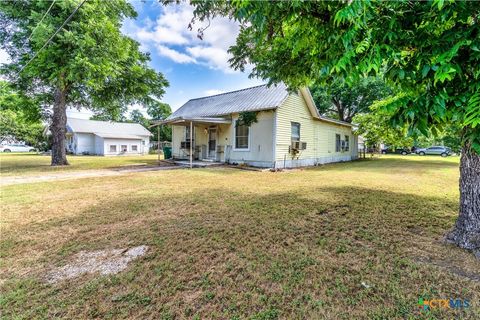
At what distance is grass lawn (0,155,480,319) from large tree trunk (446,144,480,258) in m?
0.24

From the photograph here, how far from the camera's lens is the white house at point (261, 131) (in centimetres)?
1202

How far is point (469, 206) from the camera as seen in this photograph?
3.08 meters

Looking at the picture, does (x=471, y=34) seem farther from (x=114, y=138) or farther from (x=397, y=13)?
(x=114, y=138)

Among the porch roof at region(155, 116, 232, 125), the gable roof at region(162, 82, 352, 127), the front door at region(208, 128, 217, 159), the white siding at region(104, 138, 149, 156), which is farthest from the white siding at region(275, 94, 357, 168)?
the white siding at region(104, 138, 149, 156)

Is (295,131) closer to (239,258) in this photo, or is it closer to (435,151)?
(239,258)

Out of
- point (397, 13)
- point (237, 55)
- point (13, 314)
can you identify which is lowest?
point (13, 314)

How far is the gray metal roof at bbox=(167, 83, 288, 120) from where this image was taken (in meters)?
12.1

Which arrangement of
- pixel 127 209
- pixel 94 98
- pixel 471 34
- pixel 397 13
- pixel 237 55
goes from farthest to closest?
1. pixel 94 98
2. pixel 237 55
3. pixel 127 209
4. pixel 397 13
5. pixel 471 34

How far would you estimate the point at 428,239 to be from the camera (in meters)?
3.33

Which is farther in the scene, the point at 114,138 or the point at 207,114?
the point at 114,138

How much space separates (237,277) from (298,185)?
5.55 metres

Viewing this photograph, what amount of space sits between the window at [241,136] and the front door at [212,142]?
1.86 m

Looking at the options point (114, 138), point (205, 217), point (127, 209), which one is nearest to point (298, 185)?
point (205, 217)

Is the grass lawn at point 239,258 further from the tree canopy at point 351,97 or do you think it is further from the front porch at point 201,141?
the tree canopy at point 351,97
